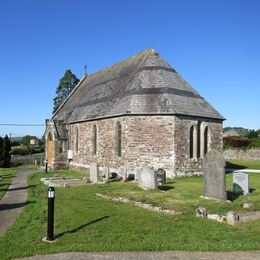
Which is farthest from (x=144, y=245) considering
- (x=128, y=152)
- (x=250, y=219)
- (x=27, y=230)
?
(x=128, y=152)

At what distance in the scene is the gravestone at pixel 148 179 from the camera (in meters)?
16.0

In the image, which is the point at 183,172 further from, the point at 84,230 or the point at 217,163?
the point at 84,230

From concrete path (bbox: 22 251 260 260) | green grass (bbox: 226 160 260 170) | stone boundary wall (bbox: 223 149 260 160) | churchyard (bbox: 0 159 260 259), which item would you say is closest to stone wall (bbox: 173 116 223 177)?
churchyard (bbox: 0 159 260 259)

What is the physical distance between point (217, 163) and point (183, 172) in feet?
31.2

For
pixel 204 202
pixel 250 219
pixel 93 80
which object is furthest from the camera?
pixel 93 80

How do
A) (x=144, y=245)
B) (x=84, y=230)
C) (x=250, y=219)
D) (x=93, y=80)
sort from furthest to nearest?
(x=93, y=80) < (x=250, y=219) < (x=84, y=230) < (x=144, y=245)

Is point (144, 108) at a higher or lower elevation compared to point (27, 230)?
higher

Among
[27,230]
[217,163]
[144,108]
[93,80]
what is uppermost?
[93,80]

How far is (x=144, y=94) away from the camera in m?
23.8

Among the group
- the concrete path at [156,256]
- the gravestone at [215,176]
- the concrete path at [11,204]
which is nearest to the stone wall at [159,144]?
the concrete path at [11,204]

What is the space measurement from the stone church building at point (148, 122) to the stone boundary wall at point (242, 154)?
2290 cm

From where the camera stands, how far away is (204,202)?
505 inches

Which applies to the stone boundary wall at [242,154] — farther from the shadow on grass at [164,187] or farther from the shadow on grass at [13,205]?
the shadow on grass at [13,205]

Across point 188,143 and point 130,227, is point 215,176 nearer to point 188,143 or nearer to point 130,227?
point 130,227
